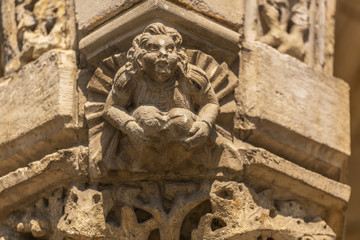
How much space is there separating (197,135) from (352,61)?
5.38 feet

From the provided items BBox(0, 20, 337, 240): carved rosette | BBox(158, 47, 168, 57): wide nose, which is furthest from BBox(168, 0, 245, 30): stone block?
BBox(158, 47, 168, 57): wide nose

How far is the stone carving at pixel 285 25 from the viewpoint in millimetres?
3977

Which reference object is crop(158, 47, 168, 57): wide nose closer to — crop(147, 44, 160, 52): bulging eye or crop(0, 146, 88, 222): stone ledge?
crop(147, 44, 160, 52): bulging eye

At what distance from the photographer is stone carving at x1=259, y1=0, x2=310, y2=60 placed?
157 inches

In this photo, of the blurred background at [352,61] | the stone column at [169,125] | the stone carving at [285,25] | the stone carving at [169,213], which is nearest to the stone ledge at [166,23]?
the stone column at [169,125]

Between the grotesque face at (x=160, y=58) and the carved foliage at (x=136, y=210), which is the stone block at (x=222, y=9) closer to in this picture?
the grotesque face at (x=160, y=58)

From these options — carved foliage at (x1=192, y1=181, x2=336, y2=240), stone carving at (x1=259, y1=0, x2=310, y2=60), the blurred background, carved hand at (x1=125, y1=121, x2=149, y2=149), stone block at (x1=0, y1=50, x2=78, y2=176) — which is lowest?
carved foliage at (x1=192, y1=181, x2=336, y2=240)

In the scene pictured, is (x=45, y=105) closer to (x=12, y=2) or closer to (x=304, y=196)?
(x=12, y=2)

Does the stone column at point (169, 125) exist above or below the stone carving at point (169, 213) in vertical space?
above

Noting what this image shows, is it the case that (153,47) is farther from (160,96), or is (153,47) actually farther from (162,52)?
(160,96)

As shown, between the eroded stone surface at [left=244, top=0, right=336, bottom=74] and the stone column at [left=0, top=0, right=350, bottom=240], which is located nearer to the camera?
the stone column at [left=0, top=0, right=350, bottom=240]

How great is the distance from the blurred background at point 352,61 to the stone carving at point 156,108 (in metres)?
1.34

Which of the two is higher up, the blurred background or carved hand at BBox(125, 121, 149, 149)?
the blurred background

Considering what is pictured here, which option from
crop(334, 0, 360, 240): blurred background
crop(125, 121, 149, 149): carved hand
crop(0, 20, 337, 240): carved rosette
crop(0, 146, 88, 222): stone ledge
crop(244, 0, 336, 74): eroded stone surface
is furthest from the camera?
crop(334, 0, 360, 240): blurred background
